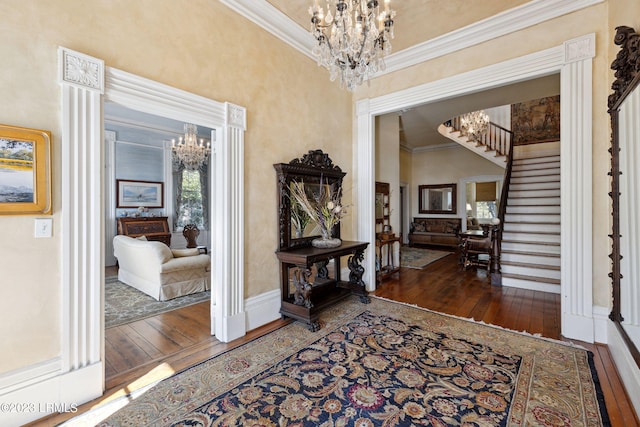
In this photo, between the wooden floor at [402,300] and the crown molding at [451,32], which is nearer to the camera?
the wooden floor at [402,300]

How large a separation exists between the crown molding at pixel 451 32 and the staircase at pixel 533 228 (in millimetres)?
3606

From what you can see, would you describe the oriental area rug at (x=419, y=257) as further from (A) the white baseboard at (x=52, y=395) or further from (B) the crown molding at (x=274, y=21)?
(A) the white baseboard at (x=52, y=395)

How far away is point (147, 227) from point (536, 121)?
11022 mm

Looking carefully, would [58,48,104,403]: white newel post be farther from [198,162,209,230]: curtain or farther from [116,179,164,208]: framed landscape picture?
[198,162,209,230]: curtain

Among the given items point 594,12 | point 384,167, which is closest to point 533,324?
point 594,12

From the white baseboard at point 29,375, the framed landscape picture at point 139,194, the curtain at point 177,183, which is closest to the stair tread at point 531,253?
the white baseboard at point 29,375

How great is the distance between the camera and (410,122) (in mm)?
7152

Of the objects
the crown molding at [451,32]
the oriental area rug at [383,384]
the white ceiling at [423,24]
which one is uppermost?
the white ceiling at [423,24]

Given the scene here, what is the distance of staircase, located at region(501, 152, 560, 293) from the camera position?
450cm

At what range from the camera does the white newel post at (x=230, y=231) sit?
2.68 meters

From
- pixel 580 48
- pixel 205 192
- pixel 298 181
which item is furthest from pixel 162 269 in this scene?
pixel 580 48

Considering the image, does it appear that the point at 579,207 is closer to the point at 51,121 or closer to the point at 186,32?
the point at 186,32

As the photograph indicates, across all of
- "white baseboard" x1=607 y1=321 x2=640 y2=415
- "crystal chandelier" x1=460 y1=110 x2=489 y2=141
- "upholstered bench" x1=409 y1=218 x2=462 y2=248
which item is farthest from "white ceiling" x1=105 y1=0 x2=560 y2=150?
"upholstered bench" x1=409 y1=218 x2=462 y2=248

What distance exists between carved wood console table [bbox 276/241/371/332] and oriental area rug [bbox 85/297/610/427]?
253 mm
